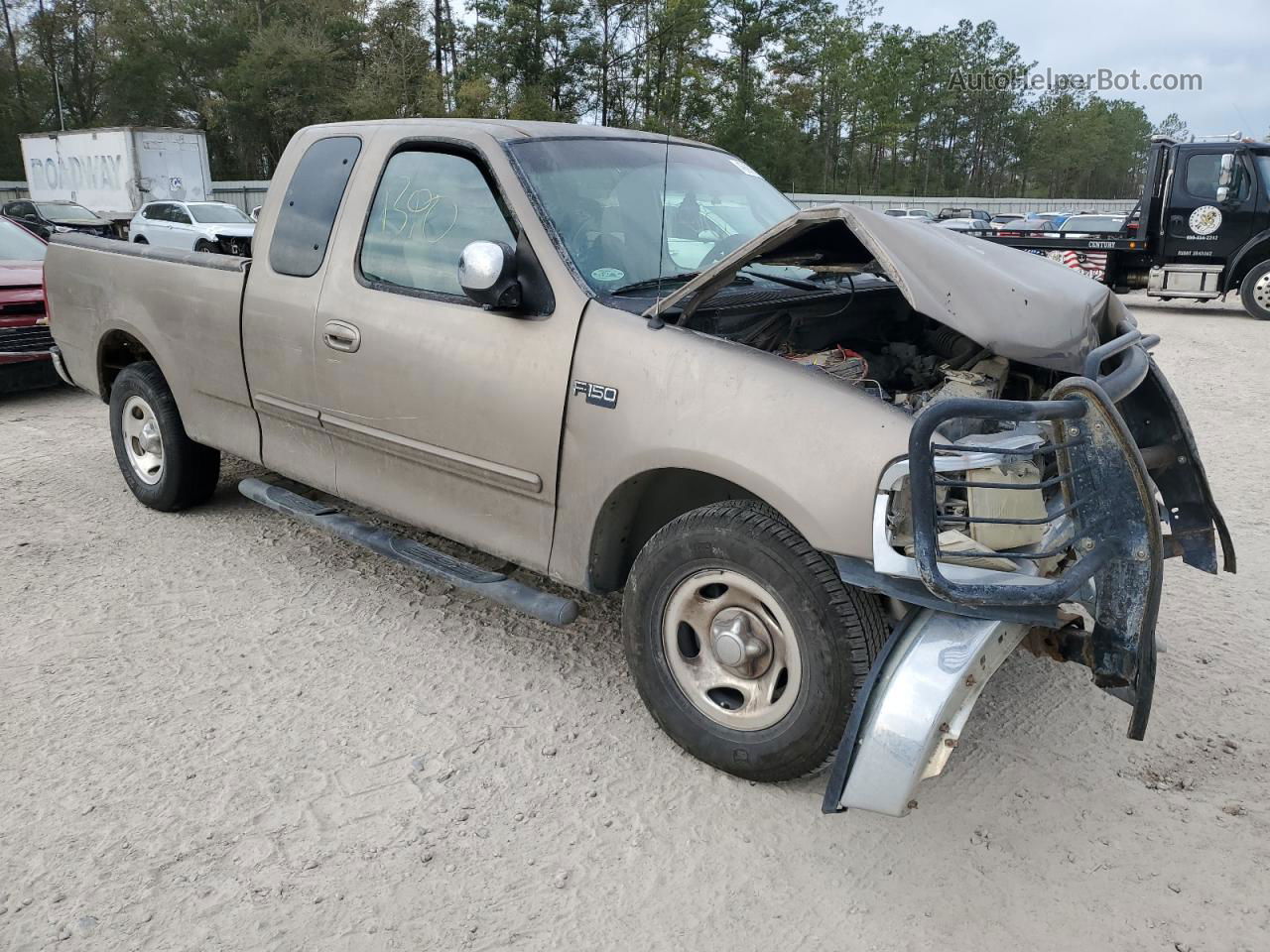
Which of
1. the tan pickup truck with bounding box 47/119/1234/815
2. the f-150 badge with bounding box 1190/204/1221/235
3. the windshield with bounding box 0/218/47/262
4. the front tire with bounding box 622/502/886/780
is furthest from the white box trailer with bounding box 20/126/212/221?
the front tire with bounding box 622/502/886/780

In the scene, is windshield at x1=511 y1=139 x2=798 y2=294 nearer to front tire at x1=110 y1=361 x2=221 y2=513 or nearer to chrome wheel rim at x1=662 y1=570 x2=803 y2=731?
chrome wheel rim at x1=662 y1=570 x2=803 y2=731

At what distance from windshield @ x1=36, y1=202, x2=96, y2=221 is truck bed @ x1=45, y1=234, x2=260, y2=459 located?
20911 mm

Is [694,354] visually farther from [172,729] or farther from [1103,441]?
[172,729]

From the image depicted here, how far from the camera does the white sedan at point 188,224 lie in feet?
63.8

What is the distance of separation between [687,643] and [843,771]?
74 cm

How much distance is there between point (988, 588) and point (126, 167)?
91.8 ft

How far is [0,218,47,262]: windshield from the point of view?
360 inches

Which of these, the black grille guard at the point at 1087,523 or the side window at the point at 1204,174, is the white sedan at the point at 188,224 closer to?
the side window at the point at 1204,174

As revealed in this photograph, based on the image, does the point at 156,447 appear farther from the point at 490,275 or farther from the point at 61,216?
the point at 61,216

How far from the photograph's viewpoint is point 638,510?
330 centimetres

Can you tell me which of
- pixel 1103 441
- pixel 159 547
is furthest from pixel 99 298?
pixel 1103 441

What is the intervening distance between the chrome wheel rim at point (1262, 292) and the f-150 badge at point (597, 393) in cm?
1501

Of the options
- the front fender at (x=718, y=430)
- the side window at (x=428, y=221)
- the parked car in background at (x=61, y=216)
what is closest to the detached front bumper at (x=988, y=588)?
the front fender at (x=718, y=430)

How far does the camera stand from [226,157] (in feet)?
167
